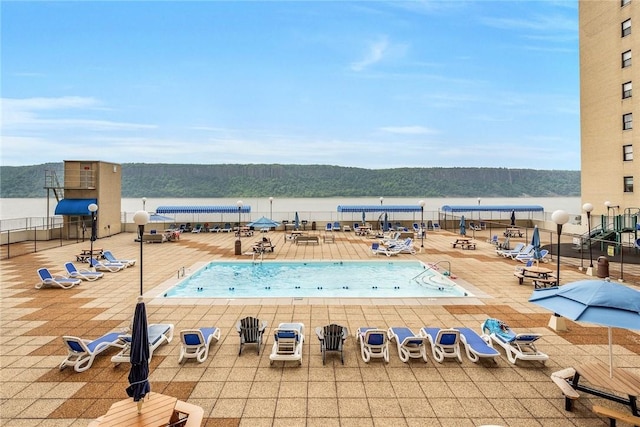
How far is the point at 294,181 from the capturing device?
339 ft

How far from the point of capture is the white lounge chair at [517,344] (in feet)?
23.3

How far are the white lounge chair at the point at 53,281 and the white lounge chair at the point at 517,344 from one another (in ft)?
46.7

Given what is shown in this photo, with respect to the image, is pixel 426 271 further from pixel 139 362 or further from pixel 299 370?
pixel 139 362

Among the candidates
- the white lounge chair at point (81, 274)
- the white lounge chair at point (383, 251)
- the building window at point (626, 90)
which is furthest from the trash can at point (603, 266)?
the white lounge chair at point (81, 274)

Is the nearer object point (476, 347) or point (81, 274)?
point (476, 347)

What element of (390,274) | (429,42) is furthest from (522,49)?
(390,274)

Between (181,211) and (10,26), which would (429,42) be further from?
(10,26)

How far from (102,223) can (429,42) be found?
47.3 meters

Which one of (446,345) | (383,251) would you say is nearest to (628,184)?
(383,251)

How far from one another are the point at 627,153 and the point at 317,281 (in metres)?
23.4

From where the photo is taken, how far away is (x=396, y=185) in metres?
103

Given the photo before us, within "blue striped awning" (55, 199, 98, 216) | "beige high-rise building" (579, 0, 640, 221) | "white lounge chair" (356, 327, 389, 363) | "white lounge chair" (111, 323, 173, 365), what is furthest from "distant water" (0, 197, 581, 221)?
"white lounge chair" (356, 327, 389, 363)

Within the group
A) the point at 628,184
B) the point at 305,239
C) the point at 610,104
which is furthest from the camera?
the point at 610,104

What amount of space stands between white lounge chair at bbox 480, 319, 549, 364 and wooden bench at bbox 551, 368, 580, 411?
35.2 inches
